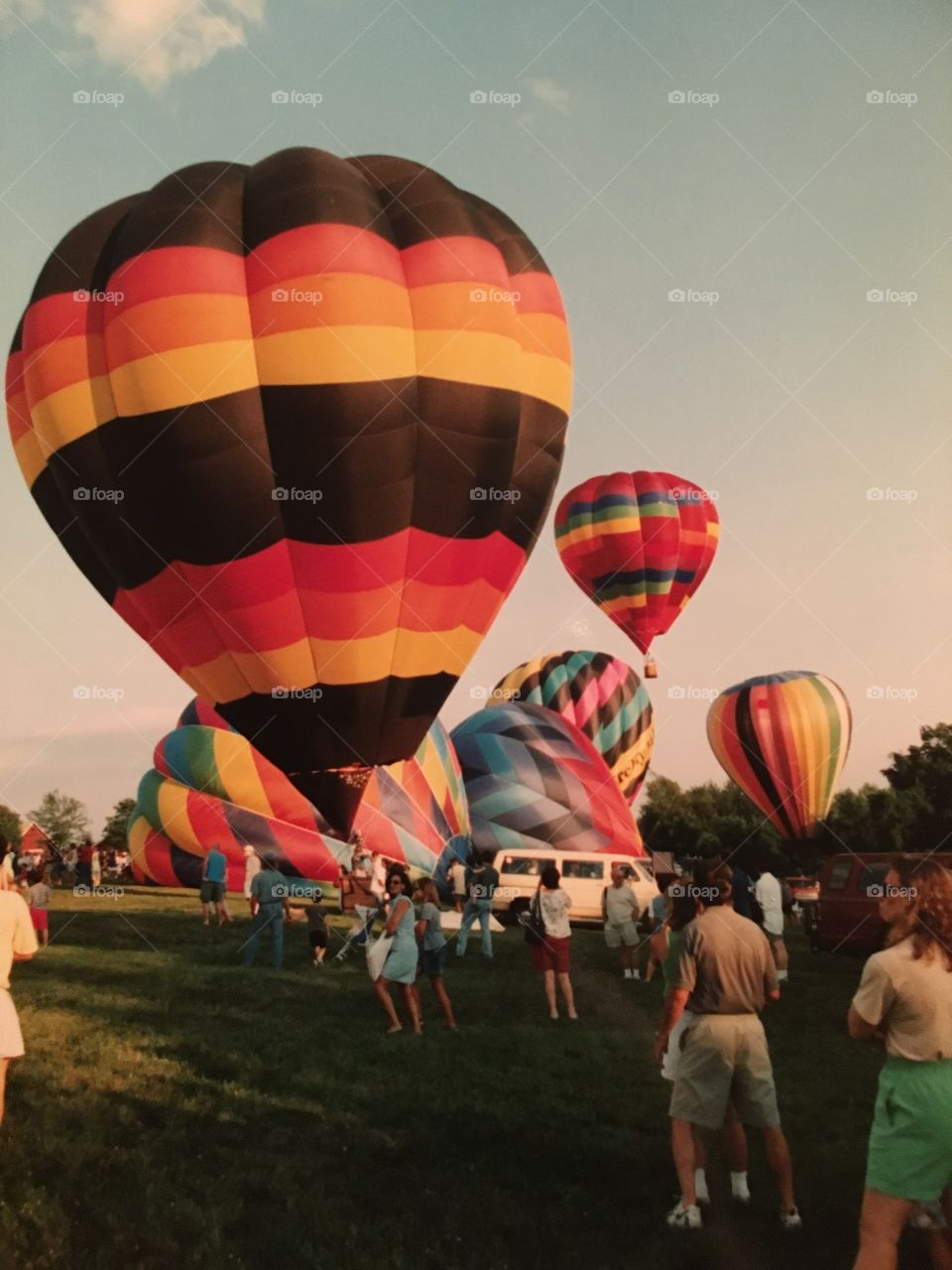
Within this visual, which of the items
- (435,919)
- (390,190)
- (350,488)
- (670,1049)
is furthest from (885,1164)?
(390,190)

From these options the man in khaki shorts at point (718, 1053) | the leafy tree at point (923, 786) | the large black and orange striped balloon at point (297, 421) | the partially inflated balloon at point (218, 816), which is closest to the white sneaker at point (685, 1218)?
the man in khaki shorts at point (718, 1053)

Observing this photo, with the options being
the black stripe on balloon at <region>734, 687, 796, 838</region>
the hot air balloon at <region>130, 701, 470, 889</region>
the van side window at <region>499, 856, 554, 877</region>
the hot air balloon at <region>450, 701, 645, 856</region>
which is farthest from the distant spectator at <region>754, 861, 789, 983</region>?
the black stripe on balloon at <region>734, 687, 796, 838</region>

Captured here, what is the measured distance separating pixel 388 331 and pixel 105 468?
2347 mm

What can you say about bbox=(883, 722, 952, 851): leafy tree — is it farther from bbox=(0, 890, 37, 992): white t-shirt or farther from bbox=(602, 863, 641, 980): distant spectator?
bbox=(0, 890, 37, 992): white t-shirt

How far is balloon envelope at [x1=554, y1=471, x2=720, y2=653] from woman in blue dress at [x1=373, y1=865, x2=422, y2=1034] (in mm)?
12497

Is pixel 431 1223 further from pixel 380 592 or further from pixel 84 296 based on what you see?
pixel 84 296

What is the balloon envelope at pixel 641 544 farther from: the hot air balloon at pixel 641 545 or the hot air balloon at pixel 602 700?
the hot air balloon at pixel 602 700

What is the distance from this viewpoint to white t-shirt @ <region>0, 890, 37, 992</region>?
13.5ft

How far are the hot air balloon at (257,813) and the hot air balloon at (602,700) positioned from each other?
927cm

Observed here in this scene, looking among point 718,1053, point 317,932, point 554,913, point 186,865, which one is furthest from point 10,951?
point 186,865

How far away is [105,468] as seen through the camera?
27.4 ft

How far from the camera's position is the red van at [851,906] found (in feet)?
A: 35.2

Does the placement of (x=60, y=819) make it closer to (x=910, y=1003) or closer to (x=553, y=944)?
(x=553, y=944)

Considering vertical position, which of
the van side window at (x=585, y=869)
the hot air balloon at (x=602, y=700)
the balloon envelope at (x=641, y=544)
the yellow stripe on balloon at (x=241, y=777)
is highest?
the balloon envelope at (x=641, y=544)
